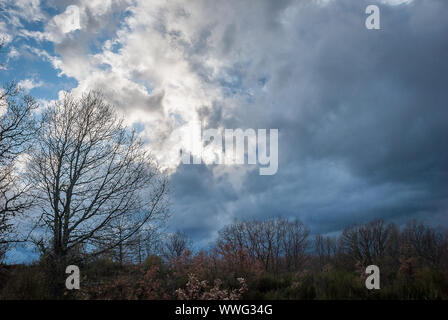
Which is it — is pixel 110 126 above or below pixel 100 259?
above

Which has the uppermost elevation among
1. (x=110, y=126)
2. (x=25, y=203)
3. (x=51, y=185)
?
(x=110, y=126)

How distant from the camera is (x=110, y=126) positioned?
14062 mm

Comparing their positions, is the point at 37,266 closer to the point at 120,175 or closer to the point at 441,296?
the point at 120,175

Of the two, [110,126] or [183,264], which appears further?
[110,126]

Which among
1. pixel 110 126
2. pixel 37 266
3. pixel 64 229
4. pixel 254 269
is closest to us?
pixel 37 266

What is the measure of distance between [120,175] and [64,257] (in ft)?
14.2
